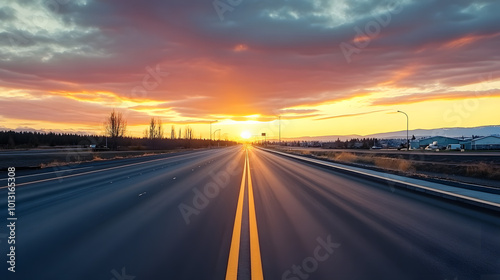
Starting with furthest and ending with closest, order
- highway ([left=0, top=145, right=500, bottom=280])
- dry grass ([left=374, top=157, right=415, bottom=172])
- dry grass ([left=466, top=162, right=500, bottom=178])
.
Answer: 1. dry grass ([left=374, top=157, right=415, bottom=172])
2. dry grass ([left=466, top=162, right=500, bottom=178])
3. highway ([left=0, top=145, right=500, bottom=280])

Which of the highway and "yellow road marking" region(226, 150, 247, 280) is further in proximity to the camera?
the highway

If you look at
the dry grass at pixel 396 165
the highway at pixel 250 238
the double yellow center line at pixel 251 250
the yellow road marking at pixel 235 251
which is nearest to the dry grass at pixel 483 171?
the dry grass at pixel 396 165

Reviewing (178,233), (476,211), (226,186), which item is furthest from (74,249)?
(226,186)

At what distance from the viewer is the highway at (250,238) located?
5691 millimetres

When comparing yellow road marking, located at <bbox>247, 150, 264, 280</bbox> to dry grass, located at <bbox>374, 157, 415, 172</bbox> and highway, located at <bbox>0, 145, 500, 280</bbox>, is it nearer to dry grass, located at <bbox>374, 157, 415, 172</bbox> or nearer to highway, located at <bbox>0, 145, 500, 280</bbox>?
highway, located at <bbox>0, 145, 500, 280</bbox>

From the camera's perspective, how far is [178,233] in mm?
7965

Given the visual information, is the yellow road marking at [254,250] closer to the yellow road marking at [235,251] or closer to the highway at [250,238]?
the highway at [250,238]

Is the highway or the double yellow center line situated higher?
the highway

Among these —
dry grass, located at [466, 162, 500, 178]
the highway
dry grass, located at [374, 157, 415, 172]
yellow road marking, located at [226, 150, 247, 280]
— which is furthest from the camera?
dry grass, located at [374, 157, 415, 172]

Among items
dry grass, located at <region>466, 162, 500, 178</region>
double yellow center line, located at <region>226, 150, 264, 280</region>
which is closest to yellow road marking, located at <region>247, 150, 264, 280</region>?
double yellow center line, located at <region>226, 150, 264, 280</region>

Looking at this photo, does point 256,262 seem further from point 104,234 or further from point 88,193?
point 88,193

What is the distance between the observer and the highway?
5691 millimetres

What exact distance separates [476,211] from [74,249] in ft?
32.1

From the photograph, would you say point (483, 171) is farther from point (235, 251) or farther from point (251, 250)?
point (235, 251)
